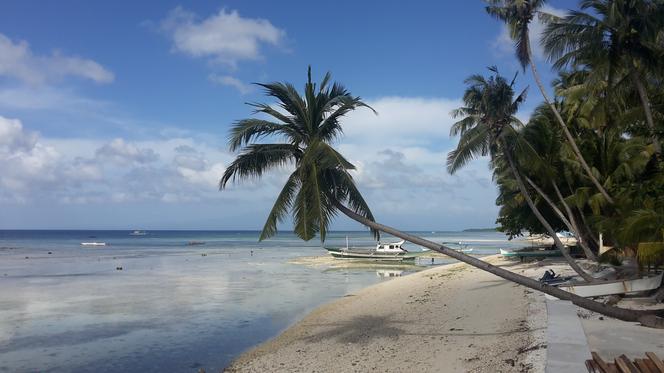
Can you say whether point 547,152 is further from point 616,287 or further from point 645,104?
point 616,287

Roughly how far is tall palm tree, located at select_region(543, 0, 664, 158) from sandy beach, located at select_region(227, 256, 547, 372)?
5500 millimetres

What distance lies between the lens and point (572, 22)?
1366 cm

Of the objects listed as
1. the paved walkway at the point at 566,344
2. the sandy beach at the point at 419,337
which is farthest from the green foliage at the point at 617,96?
the sandy beach at the point at 419,337

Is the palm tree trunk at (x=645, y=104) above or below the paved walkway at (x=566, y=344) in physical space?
above

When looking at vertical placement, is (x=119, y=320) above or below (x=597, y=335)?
below

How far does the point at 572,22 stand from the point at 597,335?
8454 mm

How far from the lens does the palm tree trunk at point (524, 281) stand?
936cm

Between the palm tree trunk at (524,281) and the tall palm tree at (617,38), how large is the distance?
3892 millimetres

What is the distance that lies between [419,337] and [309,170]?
17.9 ft

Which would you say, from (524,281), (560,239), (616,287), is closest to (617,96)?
(616,287)

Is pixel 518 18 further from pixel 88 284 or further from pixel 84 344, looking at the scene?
pixel 88 284

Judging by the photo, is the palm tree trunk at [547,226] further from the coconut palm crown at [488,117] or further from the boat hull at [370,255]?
the boat hull at [370,255]

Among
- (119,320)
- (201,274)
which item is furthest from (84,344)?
(201,274)

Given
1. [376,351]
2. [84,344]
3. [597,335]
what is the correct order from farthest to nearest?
1. [84,344]
2. [376,351]
3. [597,335]
